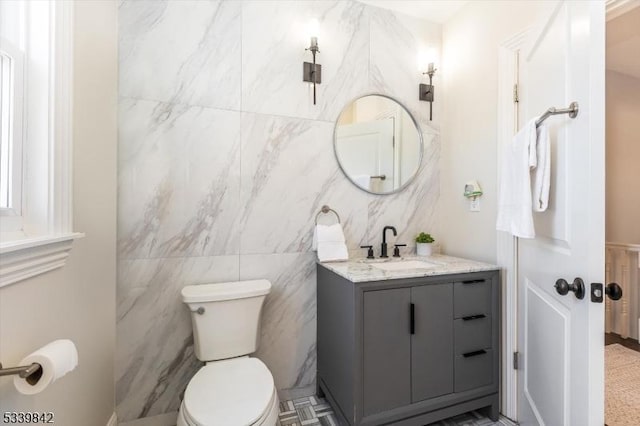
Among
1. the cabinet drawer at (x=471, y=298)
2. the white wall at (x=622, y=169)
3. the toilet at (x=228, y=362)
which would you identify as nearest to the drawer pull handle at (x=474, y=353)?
the cabinet drawer at (x=471, y=298)

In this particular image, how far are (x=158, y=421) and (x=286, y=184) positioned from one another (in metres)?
1.49

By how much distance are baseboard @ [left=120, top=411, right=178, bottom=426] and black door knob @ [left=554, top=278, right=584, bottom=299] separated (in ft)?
6.35

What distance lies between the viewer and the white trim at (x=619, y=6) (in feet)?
3.95

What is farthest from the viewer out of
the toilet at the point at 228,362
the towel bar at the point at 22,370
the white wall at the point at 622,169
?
the white wall at the point at 622,169

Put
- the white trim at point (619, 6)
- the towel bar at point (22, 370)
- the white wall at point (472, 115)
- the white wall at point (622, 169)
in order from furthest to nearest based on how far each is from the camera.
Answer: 1. the white wall at point (622, 169)
2. the white wall at point (472, 115)
3. the white trim at point (619, 6)
4. the towel bar at point (22, 370)

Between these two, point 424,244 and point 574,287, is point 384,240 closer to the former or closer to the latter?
point 424,244

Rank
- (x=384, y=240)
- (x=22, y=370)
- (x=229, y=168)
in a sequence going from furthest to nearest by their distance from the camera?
1. (x=384, y=240)
2. (x=229, y=168)
3. (x=22, y=370)

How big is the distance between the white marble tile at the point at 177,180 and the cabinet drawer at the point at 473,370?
1.41 metres

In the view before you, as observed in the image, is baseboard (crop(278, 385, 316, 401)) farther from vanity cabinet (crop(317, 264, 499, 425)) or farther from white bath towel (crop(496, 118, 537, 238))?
white bath towel (crop(496, 118, 537, 238))

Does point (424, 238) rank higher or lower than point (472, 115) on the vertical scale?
lower

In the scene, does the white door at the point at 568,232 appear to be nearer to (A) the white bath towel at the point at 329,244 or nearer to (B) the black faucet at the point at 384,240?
(B) the black faucet at the point at 384,240

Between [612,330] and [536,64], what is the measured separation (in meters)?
2.62

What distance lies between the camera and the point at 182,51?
162 centimetres

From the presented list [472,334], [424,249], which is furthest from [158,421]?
[424,249]
